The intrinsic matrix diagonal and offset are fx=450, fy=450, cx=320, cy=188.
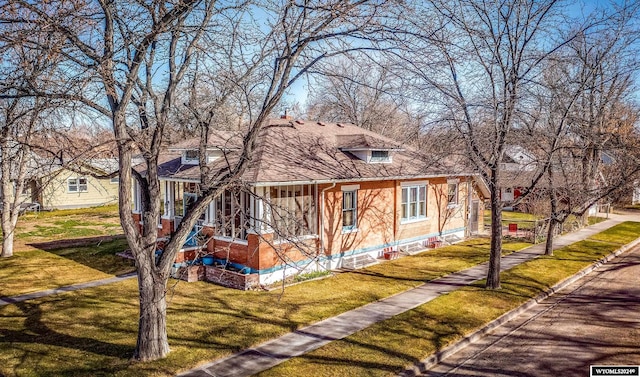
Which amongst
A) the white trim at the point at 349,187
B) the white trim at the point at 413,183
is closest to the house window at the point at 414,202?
the white trim at the point at 413,183

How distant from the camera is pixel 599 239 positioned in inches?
984

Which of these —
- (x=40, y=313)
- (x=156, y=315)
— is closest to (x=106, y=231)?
(x=40, y=313)

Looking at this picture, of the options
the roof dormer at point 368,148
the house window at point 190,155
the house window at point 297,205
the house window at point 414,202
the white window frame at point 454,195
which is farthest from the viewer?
the white window frame at point 454,195

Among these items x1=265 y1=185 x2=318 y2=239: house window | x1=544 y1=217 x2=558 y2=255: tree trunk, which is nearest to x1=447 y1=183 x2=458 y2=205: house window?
x1=544 y1=217 x2=558 y2=255: tree trunk

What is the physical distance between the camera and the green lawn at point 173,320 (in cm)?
890

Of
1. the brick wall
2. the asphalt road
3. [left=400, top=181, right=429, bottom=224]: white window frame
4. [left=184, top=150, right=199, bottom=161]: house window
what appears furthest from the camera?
[left=400, top=181, right=429, bottom=224]: white window frame

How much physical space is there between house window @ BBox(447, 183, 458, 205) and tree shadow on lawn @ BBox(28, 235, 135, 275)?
49.8 feet

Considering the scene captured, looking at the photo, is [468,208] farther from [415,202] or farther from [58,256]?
[58,256]

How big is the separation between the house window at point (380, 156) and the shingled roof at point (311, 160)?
0.76 feet

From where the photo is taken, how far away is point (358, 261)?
1789 cm

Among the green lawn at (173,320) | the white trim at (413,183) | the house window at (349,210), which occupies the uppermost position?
the white trim at (413,183)

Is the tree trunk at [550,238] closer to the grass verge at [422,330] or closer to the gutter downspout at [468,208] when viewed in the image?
the grass verge at [422,330]

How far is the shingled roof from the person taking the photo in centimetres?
1509

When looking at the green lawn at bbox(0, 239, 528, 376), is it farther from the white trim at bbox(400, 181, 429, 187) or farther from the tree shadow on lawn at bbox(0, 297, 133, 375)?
the white trim at bbox(400, 181, 429, 187)
